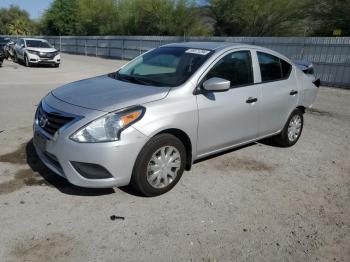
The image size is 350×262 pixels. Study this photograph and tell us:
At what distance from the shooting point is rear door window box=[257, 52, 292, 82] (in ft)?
16.7

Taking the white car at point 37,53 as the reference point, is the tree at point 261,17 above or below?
above

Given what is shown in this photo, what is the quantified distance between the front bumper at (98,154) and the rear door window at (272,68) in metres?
2.37

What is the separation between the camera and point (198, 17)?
105ft

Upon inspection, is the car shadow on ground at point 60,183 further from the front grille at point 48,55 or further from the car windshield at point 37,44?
the car windshield at point 37,44

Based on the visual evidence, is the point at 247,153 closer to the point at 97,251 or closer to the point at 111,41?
the point at 97,251

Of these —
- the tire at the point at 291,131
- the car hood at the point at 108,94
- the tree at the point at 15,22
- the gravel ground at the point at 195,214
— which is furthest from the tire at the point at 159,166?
the tree at the point at 15,22

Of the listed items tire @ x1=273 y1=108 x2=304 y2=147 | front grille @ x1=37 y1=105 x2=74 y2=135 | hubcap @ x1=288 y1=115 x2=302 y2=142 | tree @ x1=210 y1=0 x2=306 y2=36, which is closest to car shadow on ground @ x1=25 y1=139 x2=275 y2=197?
front grille @ x1=37 y1=105 x2=74 y2=135

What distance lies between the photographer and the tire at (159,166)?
369 centimetres

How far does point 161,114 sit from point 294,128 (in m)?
3.10

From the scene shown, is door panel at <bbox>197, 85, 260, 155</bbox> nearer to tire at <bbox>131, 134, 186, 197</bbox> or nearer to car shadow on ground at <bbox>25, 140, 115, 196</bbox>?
tire at <bbox>131, 134, 186, 197</bbox>

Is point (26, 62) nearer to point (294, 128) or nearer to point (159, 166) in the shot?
point (294, 128)

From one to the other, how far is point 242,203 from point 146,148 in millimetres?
1279

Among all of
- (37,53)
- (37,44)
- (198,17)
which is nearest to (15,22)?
(198,17)

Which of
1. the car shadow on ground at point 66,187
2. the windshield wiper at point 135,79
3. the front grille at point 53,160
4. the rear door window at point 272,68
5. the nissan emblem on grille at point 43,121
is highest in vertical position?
the rear door window at point 272,68
